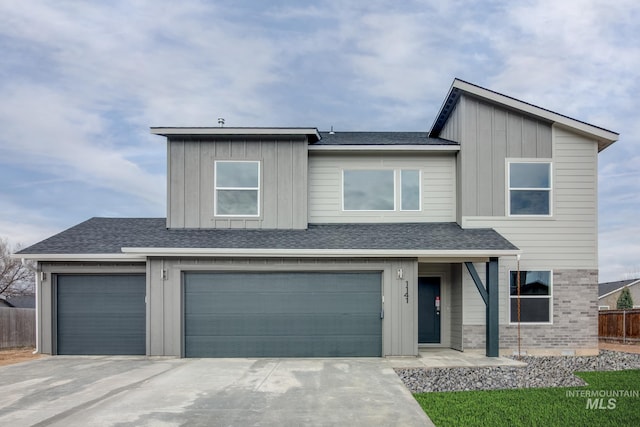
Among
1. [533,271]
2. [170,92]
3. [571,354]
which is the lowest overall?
[571,354]

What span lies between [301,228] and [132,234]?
445 centimetres

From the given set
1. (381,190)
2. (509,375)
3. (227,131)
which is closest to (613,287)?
(381,190)

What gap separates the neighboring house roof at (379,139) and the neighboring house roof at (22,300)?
25428 millimetres

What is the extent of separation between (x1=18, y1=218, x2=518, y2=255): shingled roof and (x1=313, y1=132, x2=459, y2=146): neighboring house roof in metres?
2.23

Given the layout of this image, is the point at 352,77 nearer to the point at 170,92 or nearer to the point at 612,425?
→ the point at 170,92

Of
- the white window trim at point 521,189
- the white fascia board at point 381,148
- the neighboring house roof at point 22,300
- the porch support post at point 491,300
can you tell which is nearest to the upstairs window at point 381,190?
the white fascia board at point 381,148

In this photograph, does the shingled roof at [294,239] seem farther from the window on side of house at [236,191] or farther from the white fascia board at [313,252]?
the window on side of house at [236,191]

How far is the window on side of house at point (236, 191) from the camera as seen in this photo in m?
12.4

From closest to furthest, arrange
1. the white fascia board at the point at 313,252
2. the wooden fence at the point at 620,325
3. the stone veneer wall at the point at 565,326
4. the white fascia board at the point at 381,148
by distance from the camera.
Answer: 1. the white fascia board at the point at 313,252
2. the stone veneer wall at the point at 565,326
3. the white fascia board at the point at 381,148
4. the wooden fence at the point at 620,325

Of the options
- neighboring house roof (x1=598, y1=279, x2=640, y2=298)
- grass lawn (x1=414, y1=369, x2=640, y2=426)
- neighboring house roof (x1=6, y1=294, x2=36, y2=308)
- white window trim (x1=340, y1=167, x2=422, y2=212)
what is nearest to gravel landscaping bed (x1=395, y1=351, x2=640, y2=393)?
grass lawn (x1=414, y1=369, x2=640, y2=426)

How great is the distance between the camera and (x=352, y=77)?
17.8 meters

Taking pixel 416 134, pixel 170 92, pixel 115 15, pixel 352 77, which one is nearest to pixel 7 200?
pixel 170 92

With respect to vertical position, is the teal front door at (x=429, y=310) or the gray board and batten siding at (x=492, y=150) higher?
the gray board and batten siding at (x=492, y=150)

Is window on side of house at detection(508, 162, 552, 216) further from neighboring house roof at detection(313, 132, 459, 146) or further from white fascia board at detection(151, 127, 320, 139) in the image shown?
white fascia board at detection(151, 127, 320, 139)
